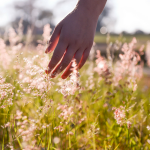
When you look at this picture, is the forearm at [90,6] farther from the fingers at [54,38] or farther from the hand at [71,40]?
the fingers at [54,38]

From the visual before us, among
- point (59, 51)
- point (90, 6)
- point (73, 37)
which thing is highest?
point (90, 6)

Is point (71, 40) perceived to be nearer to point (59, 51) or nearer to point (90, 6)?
point (59, 51)

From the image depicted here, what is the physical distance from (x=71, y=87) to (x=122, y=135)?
37.4 inches

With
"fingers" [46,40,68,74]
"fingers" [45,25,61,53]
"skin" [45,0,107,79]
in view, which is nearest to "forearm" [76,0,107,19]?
"skin" [45,0,107,79]

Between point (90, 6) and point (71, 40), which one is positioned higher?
point (90, 6)

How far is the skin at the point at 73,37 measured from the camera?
1074 mm

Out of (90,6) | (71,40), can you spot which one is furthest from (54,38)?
(90,6)

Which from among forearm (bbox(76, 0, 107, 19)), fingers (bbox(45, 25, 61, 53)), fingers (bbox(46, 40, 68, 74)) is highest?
forearm (bbox(76, 0, 107, 19))

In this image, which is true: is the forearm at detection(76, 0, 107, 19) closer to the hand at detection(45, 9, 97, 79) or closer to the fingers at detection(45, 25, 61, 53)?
the hand at detection(45, 9, 97, 79)

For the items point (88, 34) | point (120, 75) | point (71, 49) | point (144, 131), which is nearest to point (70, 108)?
point (71, 49)

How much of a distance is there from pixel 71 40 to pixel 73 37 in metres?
0.03

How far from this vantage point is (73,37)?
109 cm

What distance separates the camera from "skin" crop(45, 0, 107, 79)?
1.07m

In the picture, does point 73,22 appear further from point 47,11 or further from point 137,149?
point 47,11
